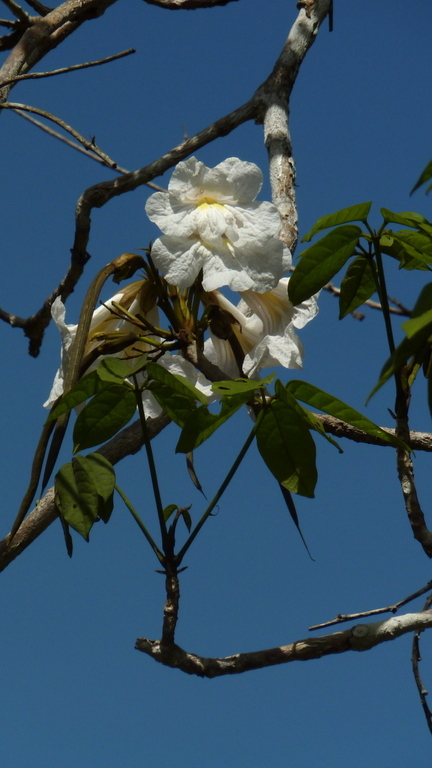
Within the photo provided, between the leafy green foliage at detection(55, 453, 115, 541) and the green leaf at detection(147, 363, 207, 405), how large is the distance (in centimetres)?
15

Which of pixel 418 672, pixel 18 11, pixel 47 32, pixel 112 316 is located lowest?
pixel 418 672

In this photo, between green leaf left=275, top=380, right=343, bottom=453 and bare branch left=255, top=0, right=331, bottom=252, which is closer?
green leaf left=275, top=380, right=343, bottom=453

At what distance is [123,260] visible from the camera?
1.55 m

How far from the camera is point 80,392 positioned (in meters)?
1.15

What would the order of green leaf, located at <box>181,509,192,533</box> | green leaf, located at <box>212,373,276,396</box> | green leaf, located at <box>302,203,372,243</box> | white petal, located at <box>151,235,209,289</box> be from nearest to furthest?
green leaf, located at <box>212,373,276,396</box>
green leaf, located at <box>302,203,372,243</box>
green leaf, located at <box>181,509,192,533</box>
white petal, located at <box>151,235,209,289</box>

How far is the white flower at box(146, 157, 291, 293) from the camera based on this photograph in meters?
1.40

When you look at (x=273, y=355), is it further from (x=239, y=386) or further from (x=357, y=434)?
(x=239, y=386)

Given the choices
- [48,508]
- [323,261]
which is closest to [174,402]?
[323,261]

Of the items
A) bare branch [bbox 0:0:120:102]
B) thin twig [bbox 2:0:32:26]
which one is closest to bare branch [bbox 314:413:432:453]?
bare branch [bbox 0:0:120:102]

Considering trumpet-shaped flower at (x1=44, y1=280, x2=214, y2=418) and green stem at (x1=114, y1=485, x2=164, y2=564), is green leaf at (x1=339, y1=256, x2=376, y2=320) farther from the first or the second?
green stem at (x1=114, y1=485, x2=164, y2=564)

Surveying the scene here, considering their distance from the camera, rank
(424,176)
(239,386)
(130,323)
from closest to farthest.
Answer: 1. (424,176)
2. (239,386)
3. (130,323)

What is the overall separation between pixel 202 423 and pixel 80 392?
21 centimetres

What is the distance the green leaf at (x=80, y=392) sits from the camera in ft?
3.75

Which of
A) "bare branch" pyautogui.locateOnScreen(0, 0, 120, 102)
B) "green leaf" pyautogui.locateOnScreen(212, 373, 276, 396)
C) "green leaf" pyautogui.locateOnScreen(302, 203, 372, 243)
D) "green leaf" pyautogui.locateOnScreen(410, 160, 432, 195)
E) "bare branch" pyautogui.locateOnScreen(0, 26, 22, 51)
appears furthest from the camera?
"bare branch" pyautogui.locateOnScreen(0, 26, 22, 51)
